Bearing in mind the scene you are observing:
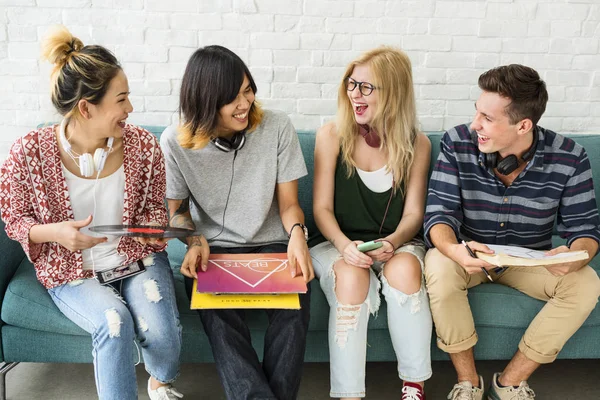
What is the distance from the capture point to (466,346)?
1.94m

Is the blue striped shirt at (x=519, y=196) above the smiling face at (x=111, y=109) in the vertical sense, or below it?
below

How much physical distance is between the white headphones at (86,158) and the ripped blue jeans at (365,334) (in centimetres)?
76

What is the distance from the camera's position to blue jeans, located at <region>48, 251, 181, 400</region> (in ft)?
5.58

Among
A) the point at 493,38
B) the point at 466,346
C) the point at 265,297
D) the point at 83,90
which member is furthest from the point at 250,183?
the point at 493,38

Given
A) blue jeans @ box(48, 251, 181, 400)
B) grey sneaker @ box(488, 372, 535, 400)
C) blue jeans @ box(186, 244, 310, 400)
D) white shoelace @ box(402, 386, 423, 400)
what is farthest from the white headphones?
grey sneaker @ box(488, 372, 535, 400)

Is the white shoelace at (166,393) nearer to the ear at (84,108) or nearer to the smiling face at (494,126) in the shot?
the ear at (84,108)

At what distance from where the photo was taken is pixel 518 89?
1946 mm

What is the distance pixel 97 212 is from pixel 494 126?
4.09ft

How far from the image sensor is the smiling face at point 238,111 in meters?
1.91

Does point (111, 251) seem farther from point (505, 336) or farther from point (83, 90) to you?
point (505, 336)

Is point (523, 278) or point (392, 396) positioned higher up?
point (523, 278)

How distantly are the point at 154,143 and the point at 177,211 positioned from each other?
250mm

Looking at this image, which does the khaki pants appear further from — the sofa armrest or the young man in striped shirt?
the sofa armrest

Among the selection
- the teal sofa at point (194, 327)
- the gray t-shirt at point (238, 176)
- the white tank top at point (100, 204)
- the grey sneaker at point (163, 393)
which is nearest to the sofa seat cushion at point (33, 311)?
the teal sofa at point (194, 327)
